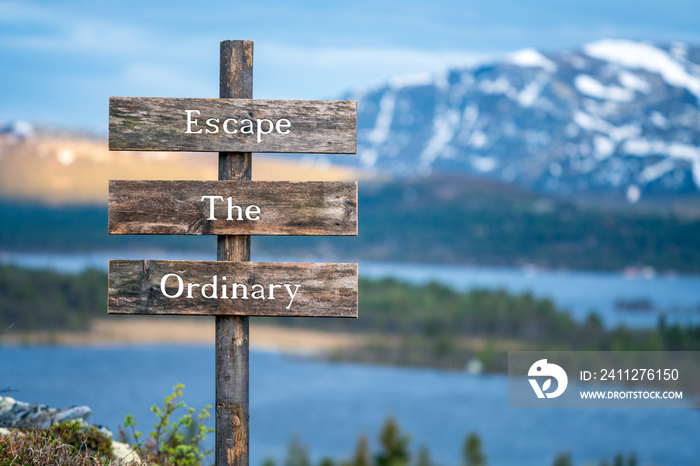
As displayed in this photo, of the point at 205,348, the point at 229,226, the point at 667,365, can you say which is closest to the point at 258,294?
the point at 229,226

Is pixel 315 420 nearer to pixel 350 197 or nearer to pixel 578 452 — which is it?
pixel 578 452

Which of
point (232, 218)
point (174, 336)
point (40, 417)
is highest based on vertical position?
point (232, 218)

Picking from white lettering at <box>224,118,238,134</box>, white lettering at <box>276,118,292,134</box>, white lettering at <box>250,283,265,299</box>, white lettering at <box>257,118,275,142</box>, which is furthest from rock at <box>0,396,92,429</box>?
white lettering at <box>276,118,292,134</box>

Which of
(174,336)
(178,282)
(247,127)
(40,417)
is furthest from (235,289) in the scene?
(174,336)

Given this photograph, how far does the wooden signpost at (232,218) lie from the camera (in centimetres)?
685

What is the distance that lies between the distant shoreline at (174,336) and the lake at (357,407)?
601 centimetres

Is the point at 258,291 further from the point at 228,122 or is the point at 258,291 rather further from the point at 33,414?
the point at 33,414

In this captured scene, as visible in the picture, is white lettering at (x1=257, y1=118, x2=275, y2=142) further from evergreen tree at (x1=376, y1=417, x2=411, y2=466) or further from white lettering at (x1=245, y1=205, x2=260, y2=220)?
evergreen tree at (x1=376, y1=417, x2=411, y2=466)

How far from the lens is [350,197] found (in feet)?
22.8

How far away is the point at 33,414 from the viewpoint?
7.43 m

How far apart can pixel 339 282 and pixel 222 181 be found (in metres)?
1.29

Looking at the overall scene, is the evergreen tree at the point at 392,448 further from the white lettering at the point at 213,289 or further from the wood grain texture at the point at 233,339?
the white lettering at the point at 213,289

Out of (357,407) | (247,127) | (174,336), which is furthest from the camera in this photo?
(174,336)

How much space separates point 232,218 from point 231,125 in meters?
0.79
